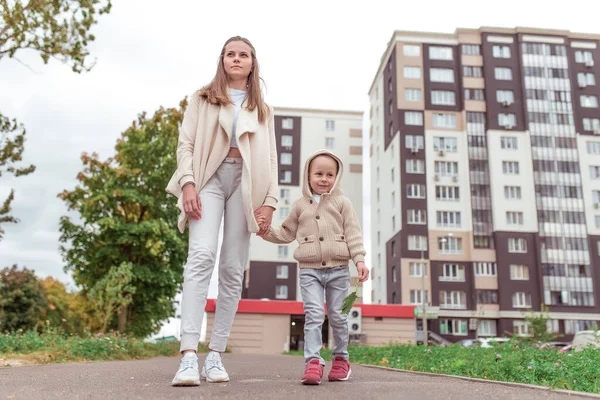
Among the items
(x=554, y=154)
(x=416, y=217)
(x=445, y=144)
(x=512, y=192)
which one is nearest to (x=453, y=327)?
(x=416, y=217)

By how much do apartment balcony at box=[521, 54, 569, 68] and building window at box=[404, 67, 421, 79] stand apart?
10259mm

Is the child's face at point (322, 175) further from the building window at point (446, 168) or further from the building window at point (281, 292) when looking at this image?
the building window at point (281, 292)

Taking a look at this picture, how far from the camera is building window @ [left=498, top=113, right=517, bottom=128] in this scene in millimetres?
51750

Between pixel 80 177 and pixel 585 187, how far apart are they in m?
45.6

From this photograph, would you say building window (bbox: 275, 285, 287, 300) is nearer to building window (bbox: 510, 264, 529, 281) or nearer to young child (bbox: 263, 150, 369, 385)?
building window (bbox: 510, 264, 529, 281)

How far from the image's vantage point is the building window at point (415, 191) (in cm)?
5078

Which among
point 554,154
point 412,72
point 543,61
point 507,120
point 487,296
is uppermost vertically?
point 543,61

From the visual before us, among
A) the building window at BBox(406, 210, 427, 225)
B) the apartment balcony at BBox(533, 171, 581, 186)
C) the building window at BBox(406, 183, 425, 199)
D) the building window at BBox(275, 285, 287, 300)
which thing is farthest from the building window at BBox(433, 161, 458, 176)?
the building window at BBox(275, 285, 287, 300)

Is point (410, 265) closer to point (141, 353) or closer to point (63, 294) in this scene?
point (63, 294)

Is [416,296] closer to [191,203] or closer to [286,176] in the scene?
[286,176]

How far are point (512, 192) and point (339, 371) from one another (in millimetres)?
50214

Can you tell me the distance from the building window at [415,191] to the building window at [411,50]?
43.9 feet

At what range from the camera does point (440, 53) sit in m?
54.0

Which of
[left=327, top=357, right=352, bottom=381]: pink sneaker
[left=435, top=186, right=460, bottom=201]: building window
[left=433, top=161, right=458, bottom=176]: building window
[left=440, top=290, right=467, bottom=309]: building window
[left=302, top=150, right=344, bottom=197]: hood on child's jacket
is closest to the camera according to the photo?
[left=327, top=357, right=352, bottom=381]: pink sneaker
